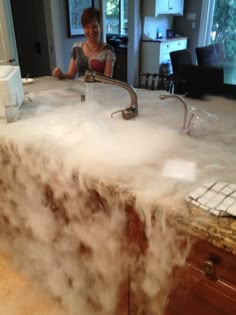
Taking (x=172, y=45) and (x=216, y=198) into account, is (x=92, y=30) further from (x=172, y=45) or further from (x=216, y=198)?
(x=172, y=45)

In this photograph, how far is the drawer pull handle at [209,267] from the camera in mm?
732

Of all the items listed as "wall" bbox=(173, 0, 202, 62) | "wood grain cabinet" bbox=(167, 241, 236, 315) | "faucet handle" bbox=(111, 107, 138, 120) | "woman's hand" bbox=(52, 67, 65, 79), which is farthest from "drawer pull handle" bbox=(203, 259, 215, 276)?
"wall" bbox=(173, 0, 202, 62)

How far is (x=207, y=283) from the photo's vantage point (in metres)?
0.77

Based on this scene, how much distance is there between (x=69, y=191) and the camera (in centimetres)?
108

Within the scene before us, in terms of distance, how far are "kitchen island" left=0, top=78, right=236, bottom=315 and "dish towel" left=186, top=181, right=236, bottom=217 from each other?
17mm

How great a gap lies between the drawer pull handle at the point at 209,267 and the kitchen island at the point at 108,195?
6 cm

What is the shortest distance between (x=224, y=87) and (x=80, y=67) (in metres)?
1.11

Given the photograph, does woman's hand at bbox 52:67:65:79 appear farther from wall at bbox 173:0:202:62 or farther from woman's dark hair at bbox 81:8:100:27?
wall at bbox 173:0:202:62

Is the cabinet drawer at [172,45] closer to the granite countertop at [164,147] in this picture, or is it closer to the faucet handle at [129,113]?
the granite countertop at [164,147]

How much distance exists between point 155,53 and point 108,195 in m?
4.14

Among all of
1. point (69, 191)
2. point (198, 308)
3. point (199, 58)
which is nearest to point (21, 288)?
point (69, 191)

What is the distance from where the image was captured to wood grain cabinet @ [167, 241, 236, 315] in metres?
0.72

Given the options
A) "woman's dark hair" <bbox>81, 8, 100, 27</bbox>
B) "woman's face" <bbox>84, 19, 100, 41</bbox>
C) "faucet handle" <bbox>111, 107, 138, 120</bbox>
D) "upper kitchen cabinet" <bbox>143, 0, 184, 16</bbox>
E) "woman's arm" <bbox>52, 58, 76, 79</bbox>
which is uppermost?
"upper kitchen cabinet" <bbox>143, 0, 184, 16</bbox>

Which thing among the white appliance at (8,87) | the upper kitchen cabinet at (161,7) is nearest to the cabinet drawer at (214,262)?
the white appliance at (8,87)
